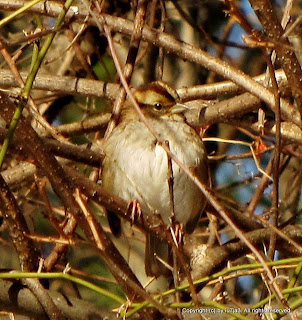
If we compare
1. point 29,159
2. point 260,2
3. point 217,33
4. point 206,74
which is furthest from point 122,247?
point 260,2

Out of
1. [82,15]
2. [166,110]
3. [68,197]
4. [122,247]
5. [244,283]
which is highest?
[82,15]

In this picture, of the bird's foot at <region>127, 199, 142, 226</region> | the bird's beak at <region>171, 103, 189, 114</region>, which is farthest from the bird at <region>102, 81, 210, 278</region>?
the bird's foot at <region>127, 199, 142, 226</region>

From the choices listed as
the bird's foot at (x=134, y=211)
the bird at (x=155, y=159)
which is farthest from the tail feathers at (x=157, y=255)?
the bird's foot at (x=134, y=211)

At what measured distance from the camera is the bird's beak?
414cm

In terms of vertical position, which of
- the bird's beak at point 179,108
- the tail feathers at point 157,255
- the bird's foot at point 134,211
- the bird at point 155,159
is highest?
the bird's beak at point 179,108

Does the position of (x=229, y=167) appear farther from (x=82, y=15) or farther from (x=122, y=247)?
(x=82, y=15)

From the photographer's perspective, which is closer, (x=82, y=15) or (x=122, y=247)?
(x=82, y=15)

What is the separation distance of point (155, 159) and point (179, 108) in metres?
0.32

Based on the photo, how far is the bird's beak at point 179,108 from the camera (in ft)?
13.6

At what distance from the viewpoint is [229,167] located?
5.84 m

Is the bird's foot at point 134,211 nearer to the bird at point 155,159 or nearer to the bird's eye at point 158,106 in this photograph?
the bird at point 155,159

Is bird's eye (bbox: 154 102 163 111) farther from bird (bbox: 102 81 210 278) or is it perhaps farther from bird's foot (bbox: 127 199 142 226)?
bird's foot (bbox: 127 199 142 226)

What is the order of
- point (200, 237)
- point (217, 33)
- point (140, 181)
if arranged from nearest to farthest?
point (140, 181) < point (200, 237) < point (217, 33)

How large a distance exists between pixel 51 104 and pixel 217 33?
132cm
